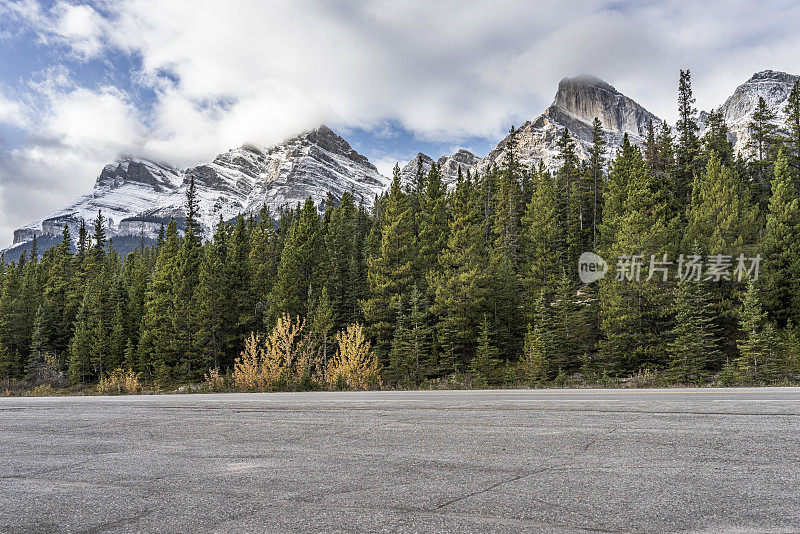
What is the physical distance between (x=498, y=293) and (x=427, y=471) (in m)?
32.0

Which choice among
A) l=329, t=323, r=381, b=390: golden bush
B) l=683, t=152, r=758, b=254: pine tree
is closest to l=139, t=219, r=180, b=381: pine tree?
l=329, t=323, r=381, b=390: golden bush

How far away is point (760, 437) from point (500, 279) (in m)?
31.3

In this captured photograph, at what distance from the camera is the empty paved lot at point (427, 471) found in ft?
10.2

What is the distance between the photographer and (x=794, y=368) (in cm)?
2369

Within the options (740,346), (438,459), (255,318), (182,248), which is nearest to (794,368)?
(740,346)

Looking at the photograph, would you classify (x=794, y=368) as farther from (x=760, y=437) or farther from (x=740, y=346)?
(x=760, y=437)

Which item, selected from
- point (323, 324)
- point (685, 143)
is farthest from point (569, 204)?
point (323, 324)

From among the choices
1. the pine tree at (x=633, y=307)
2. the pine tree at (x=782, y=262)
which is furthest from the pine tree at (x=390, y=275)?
the pine tree at (x=782, y=262)

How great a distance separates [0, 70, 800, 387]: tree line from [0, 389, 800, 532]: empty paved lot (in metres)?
12.2

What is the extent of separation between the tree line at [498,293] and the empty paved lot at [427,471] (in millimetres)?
12190

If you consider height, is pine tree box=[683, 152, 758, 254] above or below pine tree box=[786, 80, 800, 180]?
below

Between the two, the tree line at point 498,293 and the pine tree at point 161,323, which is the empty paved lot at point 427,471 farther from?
the pine tree at point 161,323

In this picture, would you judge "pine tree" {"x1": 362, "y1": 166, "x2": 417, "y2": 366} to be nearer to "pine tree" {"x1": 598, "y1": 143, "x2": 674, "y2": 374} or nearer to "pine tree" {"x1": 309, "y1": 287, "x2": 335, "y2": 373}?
"pine tree" {"x1": 309, "y1": 287, "x2": 335, "y2": 373}

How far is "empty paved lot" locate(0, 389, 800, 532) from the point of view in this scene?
10.2ft
